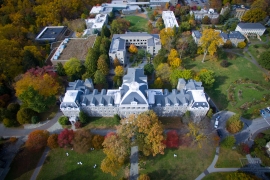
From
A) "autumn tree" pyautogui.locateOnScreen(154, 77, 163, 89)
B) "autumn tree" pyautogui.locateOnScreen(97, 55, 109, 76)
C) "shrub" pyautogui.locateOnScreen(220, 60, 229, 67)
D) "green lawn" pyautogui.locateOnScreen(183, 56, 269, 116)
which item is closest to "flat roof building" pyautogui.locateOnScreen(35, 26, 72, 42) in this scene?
"autumn tree" pyautogui.locateOnScreen(97, 55, 109, 76)

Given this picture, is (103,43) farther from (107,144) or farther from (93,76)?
(107,144)

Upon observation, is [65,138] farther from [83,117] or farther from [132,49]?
[132,49]

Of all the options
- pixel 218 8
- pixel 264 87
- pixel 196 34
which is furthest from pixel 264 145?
pixel 218 8

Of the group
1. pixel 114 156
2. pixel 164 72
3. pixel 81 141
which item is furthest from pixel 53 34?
pixel 114 156

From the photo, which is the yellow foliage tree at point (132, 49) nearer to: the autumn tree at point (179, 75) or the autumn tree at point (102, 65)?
the autumn tree at point (102, 65)

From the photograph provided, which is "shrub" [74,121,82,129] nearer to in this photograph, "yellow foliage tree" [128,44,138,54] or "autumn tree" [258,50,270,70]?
"yellow foliage tree" [128,44,138,54]
